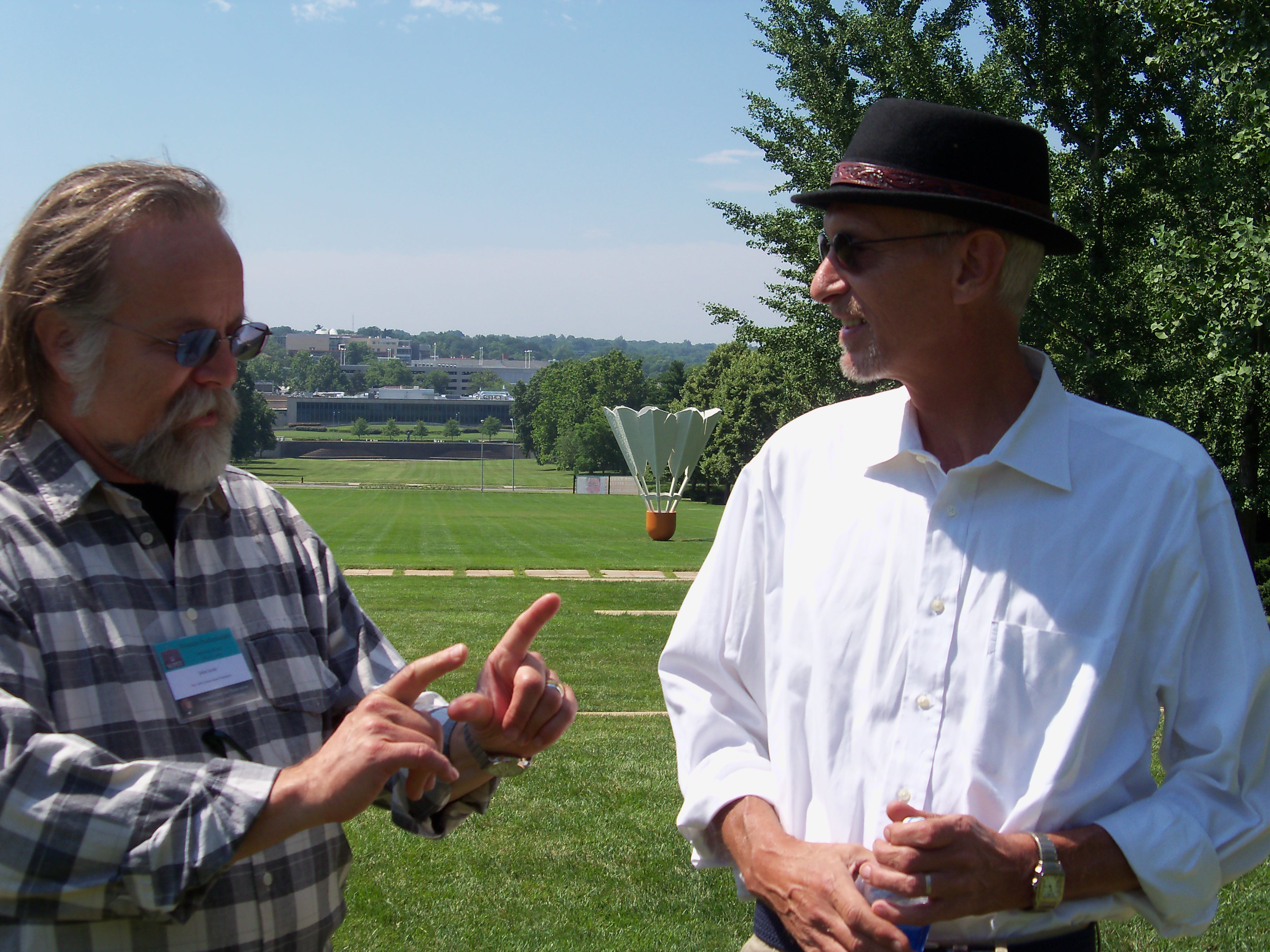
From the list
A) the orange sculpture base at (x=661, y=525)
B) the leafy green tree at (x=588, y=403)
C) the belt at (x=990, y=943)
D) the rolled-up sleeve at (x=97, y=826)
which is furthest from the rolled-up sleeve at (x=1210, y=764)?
the leafy green tree at (x=588, y=403)

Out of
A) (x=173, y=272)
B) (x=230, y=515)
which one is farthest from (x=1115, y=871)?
(x=173, y=272)

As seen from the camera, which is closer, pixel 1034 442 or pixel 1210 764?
pixel 1210 764

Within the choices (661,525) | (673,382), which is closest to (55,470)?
(661,525)

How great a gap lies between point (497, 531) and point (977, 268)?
44740mm

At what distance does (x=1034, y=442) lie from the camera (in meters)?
2.31

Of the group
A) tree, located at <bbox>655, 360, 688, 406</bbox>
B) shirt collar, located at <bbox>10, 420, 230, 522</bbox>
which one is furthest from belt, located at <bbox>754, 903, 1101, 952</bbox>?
tree, located at <bbox>655, 360, 688, 406</bbox>

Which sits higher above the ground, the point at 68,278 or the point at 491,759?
the point at 68,278

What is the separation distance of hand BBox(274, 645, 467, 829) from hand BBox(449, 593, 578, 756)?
0.26 metres

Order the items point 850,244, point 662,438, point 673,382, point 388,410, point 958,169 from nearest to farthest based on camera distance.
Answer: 1. point 958,169
2. point 850,244
3. point 662,438
4. point 673,382
5. point 388,410

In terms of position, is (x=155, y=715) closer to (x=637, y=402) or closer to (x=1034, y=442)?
(x=1034, y=442)

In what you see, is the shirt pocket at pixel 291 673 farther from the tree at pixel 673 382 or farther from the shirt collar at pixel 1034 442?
the tree at pixel 673 382

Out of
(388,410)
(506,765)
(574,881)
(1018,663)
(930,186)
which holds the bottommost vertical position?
(388,410)

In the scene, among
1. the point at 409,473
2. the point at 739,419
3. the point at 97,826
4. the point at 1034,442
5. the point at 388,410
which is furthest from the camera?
the point at 388,410

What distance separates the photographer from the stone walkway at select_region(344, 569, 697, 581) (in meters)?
25.5
